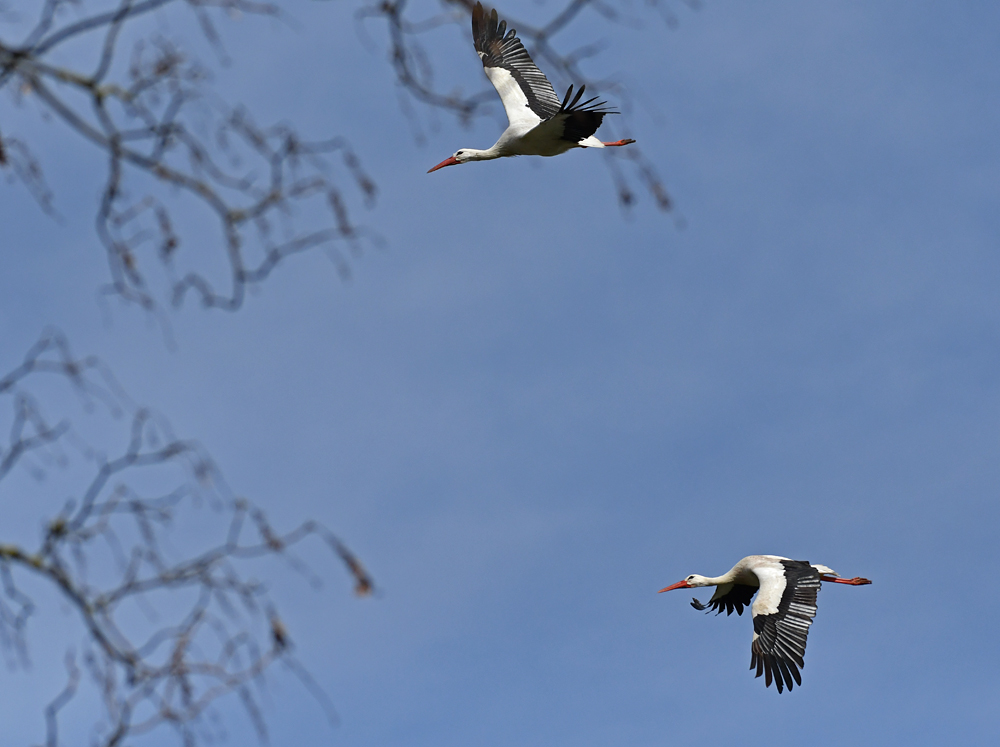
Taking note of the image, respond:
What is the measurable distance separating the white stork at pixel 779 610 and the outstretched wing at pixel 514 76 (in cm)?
727

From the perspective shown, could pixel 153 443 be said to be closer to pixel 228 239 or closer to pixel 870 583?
pixel 228 239

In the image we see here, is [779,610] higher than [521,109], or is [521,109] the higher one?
[521,109]

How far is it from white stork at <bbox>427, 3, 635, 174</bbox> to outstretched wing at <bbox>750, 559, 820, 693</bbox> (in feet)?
21.5

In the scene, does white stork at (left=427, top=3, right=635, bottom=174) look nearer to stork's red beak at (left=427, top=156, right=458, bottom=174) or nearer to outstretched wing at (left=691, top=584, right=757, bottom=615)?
stork's red beak at (left=427, top=156, right=458, bottom=174)

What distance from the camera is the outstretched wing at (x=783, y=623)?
15.1 meters

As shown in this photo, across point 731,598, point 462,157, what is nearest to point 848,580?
point 731,598

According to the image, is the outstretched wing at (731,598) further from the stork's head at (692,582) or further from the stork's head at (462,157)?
the stork's head at (462,157)

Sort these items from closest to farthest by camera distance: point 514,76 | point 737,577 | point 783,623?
point 783,623
point 514,76
point 737,577

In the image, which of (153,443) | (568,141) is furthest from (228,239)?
(568,141)

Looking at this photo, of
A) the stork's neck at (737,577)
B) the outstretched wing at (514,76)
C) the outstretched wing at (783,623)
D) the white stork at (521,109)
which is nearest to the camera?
the white stork at (521,109)

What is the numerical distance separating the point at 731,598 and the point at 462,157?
8611mm

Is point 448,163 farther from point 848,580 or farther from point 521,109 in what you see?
point 848,580

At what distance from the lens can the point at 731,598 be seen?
19.2m

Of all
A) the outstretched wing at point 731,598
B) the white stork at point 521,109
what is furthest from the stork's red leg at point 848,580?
the white stork at point 521,109
